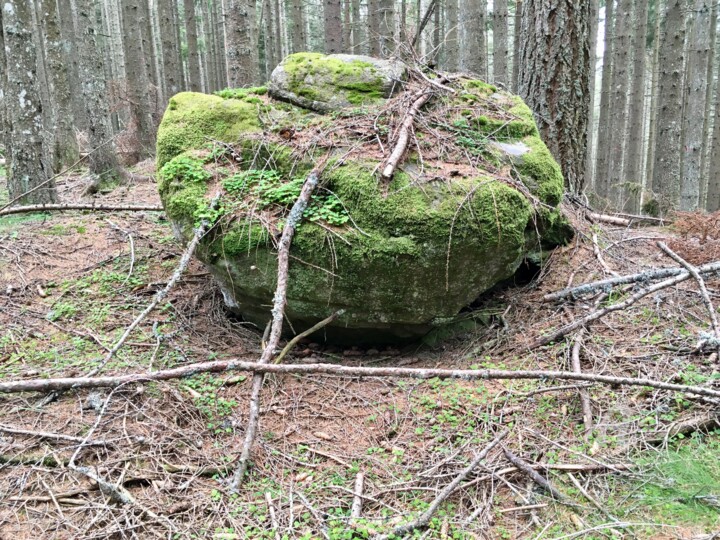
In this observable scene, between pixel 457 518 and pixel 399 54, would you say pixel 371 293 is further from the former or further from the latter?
pixel 399 54

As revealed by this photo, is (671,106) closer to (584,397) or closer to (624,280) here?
(624,280)

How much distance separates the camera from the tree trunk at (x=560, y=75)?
5.38 meters

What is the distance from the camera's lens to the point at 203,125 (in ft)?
14.6

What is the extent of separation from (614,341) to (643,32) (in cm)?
1328

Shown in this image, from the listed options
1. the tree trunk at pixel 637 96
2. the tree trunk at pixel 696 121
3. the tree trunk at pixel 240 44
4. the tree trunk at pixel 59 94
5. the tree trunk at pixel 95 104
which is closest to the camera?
the tree trunk at pixel 240 44

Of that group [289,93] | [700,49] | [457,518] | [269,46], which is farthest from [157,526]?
[269,46]

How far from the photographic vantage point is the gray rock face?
4586mm

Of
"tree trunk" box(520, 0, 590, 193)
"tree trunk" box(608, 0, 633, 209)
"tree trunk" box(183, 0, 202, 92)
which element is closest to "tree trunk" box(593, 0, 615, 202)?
"tree trunk" box(608, 0, 633, 209)

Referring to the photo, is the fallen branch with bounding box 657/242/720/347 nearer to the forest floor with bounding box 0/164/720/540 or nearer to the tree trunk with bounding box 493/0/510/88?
the forest floor with bounding box 0/164/720/540

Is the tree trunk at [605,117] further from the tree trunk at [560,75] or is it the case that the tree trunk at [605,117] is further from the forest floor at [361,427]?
the forest floor at [361,427]

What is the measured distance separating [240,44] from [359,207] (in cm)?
529

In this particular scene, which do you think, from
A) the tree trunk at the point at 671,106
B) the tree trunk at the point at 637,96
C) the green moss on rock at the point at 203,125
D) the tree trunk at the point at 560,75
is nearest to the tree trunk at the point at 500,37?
the tree trunk at the point at 637,96

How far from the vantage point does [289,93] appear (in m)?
4.71

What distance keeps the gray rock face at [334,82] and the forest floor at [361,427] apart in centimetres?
203
